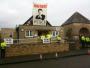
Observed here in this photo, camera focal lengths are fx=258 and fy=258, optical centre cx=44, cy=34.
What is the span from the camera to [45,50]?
31656mm

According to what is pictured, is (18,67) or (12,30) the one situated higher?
(12,30)

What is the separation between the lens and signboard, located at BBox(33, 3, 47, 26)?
34.6 meters

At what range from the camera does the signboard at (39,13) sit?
113 ft

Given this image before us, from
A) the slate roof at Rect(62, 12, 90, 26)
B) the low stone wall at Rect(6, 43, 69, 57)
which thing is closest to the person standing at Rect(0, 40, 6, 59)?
the low stone wall at Rect(6, 43, 69, 57)

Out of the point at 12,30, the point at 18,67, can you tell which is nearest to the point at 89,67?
the point at 18,67

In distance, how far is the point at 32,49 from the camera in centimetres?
3038

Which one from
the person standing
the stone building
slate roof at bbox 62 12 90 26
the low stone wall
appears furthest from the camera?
slate roof at bbox 62 12 90 26

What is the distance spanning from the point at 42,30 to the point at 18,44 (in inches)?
512

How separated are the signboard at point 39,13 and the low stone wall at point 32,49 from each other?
415cm

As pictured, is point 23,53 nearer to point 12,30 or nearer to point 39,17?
point 39,17

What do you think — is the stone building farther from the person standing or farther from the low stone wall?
the person standing

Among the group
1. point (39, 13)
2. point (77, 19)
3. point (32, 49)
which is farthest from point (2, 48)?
point (77, 19)

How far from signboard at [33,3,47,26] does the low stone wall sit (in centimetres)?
415

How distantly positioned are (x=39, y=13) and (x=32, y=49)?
6.20 m
